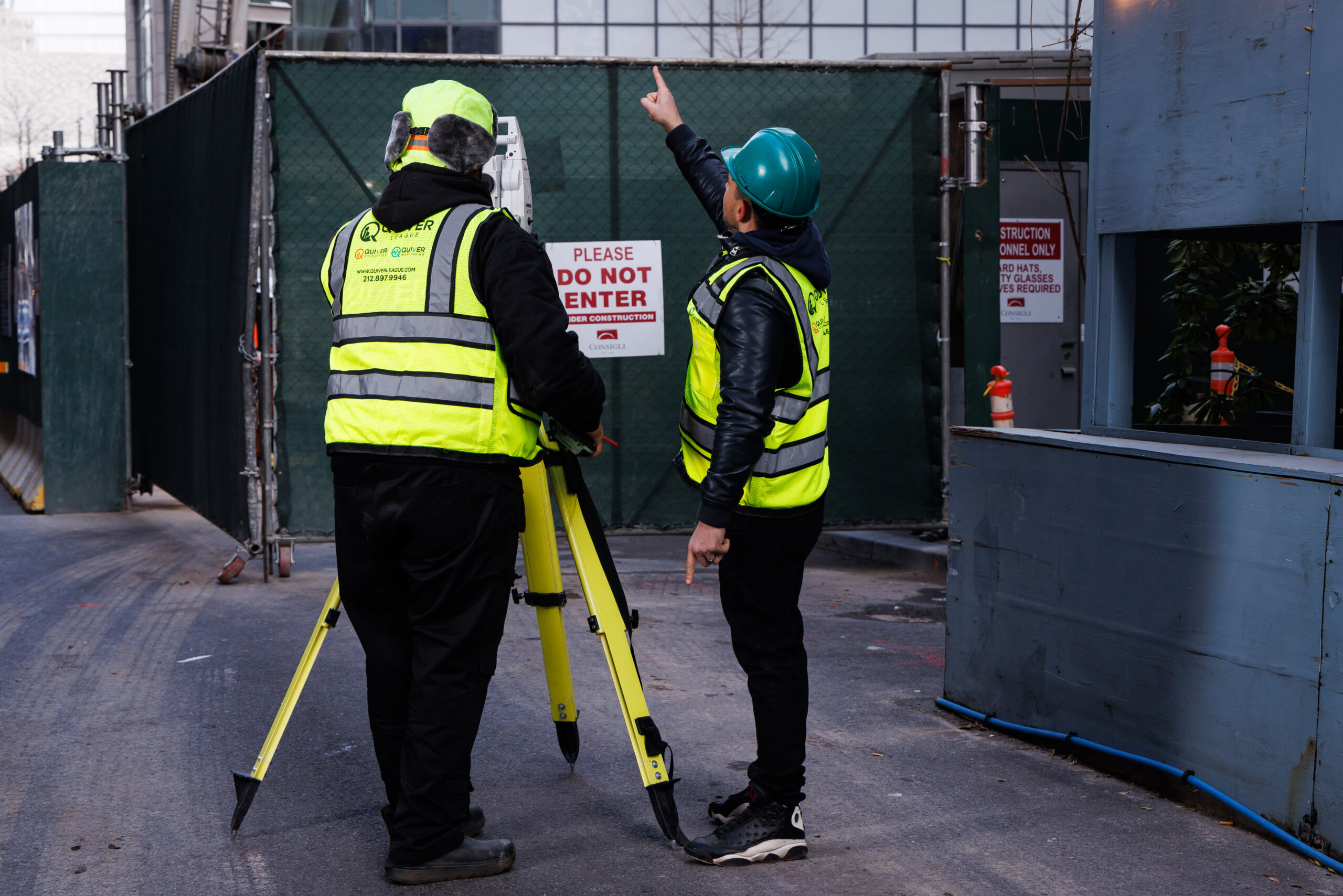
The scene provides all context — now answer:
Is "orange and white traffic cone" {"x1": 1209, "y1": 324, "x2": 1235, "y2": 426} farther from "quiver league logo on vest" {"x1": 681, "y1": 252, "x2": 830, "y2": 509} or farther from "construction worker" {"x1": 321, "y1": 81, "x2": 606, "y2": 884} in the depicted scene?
"construction worker" {"x1": 321, "y1": 81, "x2": 606, "y2": 884}

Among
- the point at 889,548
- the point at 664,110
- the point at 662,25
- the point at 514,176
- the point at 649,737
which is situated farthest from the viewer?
the point at 662,25

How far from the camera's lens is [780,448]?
3.79 m

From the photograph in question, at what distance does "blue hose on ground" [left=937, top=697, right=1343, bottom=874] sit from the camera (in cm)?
382

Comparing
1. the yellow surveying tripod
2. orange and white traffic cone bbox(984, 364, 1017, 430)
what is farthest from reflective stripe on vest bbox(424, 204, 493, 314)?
orange and white traffic cone bbox(984, 364, 1017, 430)

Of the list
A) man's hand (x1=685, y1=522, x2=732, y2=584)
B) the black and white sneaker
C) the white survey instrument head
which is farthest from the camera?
the white survey instrument head

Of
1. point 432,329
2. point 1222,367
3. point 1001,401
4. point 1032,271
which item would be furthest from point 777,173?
point 1032,271

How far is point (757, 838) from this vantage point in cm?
386

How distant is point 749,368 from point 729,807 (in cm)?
136

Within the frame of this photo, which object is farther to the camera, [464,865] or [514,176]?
[514,176]

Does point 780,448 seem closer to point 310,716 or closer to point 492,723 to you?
point 492,723

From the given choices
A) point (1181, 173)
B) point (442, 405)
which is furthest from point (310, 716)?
point (1181, 173)

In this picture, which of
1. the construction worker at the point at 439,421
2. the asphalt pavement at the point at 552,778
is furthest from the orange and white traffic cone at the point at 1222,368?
the construction worker at the point at 439,421

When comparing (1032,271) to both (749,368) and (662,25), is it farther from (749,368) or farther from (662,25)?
(662,25)

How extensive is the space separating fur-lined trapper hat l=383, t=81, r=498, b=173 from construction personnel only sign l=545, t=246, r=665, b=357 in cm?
424
